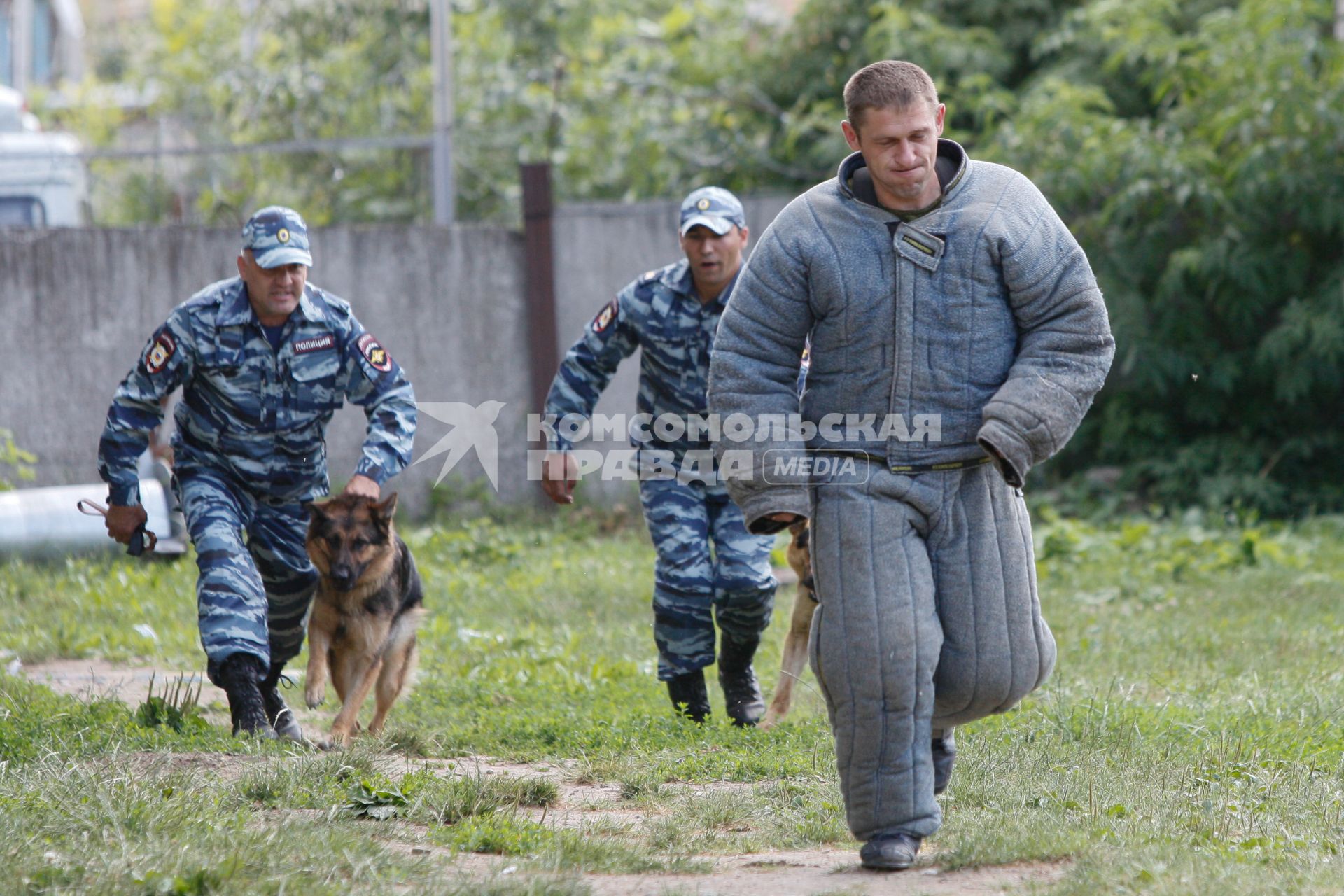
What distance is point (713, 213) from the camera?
5805 millimetres

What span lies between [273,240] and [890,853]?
3.18m

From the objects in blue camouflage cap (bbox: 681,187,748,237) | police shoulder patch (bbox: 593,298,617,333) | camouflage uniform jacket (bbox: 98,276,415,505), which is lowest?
camouflage uniform jacket (bbox: 98,276,415,505)

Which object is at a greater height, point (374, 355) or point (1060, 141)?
point (1060, 141)

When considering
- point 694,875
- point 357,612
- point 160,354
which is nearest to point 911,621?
point 694,875

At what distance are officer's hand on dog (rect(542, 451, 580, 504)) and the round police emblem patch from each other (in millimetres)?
722

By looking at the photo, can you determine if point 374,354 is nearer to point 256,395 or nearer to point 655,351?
point 256,395

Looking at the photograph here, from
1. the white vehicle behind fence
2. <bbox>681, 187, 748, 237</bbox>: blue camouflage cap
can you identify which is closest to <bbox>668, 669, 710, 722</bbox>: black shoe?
<bbox>681, 187, 748, 237</bbox>: blue camouflage cap

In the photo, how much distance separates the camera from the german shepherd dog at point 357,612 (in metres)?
5.64

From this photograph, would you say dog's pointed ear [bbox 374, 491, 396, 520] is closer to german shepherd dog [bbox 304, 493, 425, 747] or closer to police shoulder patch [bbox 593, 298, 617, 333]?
german shepherd dog [bbox 304, 493, 425, 747]

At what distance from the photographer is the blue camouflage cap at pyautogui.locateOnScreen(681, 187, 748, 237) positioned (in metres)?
5.79

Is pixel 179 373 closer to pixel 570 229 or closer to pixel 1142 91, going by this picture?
pixel 570 229

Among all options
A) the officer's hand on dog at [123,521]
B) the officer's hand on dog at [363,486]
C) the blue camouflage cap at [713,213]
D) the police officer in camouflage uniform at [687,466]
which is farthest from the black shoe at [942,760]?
the officer's hand on dog at [123,521]

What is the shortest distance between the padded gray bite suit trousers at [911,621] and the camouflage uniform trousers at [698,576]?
6.60 ft

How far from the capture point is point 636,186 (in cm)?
1330
